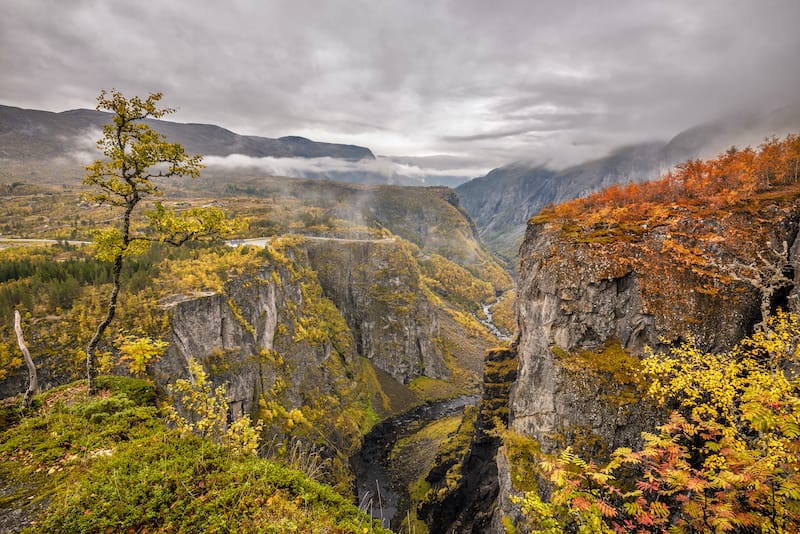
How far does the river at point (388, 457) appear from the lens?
65.5 meters

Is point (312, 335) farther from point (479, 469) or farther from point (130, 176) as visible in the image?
point (130, 176)

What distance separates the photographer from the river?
65.5 m

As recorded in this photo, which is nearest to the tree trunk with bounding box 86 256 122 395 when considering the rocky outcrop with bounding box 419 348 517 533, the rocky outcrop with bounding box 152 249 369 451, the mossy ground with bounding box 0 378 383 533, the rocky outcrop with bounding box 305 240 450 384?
the mossy ground with bounding box 0 378 383 533

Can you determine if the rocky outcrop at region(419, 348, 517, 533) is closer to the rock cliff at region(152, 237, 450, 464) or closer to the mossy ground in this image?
the rock cliff at region(152, 237, 450, 464)

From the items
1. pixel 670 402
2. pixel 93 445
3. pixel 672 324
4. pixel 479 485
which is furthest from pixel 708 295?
pixel 479 485

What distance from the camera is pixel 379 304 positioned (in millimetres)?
125688

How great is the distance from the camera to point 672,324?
26.9 m

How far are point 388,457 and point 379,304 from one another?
54.5 m

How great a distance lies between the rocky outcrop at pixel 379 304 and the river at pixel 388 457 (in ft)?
55.2

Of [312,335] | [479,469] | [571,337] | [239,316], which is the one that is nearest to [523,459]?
[571,337]

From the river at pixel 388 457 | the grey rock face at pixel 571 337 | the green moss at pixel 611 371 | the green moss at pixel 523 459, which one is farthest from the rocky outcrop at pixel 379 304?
the green moss at pixel 611 371

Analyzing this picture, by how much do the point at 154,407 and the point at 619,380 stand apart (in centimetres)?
3188

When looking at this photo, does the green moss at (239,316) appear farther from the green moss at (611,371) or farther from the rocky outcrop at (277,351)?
the green moss at (611,371)

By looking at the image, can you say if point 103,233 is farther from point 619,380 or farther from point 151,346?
point 619,380
